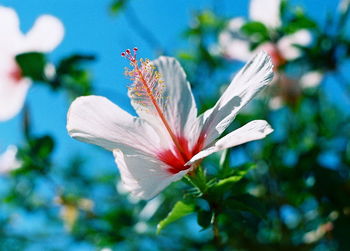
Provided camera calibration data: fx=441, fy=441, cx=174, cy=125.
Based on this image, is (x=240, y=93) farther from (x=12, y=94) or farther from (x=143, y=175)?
→ (x=12, y=94)

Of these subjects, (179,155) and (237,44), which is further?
(237,44)

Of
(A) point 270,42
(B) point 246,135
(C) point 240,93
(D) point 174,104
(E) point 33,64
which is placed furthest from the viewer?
(A) point 270,42

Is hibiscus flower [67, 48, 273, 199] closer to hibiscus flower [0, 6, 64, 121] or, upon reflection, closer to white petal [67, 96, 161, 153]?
white petal [67, 96, 161, 153]

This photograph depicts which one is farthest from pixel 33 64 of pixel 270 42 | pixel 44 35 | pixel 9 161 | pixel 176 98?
pixel 270 42

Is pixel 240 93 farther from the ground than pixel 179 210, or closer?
farther from the ground

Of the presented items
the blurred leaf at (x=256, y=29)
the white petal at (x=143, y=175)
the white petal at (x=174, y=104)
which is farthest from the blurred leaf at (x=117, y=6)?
the white petal at (x=143, y=175)

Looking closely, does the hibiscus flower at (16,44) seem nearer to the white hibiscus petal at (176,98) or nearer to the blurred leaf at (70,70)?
the blurred leaf at (70,70)
